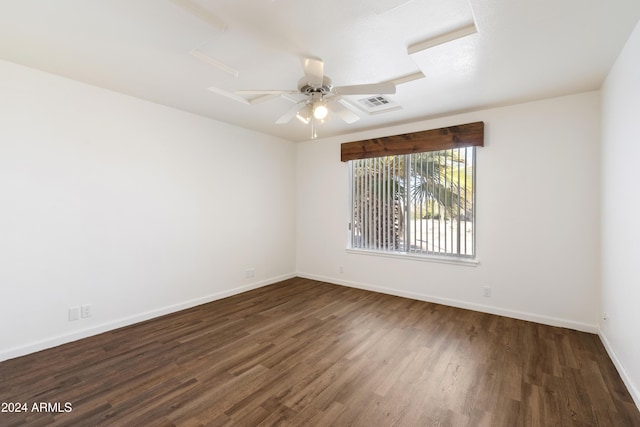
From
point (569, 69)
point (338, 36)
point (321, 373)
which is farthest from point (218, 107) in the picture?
point (569, 69)

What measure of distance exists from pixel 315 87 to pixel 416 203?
259 centimetres

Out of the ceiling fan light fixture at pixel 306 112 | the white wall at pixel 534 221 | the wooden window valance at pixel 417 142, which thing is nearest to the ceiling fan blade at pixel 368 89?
the ceiling fan light fixture at pixel 306 112

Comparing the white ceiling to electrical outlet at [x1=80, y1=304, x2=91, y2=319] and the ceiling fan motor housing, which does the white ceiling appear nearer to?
the ceiling fan motor housing

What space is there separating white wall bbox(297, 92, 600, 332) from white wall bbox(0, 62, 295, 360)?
2.85 meters

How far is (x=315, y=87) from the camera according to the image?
243 cm

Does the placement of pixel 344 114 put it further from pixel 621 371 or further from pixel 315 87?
pixel 621 371

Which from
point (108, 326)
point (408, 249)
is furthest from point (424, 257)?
point (108, 326)

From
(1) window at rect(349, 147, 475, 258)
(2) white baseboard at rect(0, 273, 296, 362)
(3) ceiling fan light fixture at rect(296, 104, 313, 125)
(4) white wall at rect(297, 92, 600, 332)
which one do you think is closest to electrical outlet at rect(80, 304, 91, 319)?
(2) white baseboard at rect(0, 273, 296, 362)

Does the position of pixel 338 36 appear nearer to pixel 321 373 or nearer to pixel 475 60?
pixel 475 60

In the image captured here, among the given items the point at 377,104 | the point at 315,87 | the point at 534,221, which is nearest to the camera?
the point at 315,87

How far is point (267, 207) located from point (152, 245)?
1.98m

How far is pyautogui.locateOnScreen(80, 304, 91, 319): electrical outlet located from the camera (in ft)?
9.70

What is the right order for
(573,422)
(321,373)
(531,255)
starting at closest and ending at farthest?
1. (573,422)
2. (321,373)
3. (531,255)

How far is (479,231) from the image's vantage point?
3.76m
